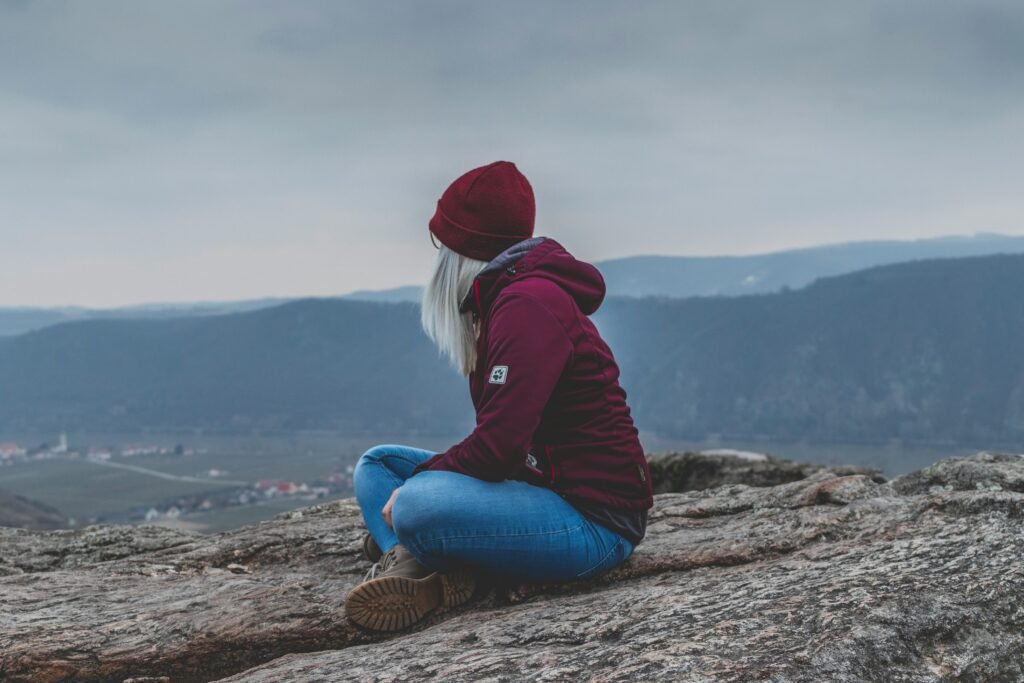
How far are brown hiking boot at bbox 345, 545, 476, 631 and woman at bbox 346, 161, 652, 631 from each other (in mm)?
23

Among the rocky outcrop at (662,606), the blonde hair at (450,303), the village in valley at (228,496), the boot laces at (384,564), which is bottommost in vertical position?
the village in valley at (228,496)

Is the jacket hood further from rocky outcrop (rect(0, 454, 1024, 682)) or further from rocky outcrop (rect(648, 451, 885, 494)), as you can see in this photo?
rocky outcrop (rect(648, 451, 885, 494))

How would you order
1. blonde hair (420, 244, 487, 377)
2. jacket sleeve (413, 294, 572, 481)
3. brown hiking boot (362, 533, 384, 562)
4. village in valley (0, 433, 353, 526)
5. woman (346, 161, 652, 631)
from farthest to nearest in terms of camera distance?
village in valley (0, 433, 353, 526) → brown hiking boot (362, 533, 384, 562) → blonde hair (420, 244, 487, 377) → woman (346, 161, 652, 631) → jacket sleeve (413, 294, 572, 481)

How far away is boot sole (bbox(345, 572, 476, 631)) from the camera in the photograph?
634cm

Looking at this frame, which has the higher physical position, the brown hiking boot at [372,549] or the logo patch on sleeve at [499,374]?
the logo patch on sleeve at [499,374]

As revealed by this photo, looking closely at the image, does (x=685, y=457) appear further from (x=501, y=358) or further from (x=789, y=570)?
(x=501, y=358)

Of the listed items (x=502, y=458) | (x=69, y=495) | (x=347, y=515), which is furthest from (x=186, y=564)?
(x=69, y=495)

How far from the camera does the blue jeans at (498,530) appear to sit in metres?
5.84

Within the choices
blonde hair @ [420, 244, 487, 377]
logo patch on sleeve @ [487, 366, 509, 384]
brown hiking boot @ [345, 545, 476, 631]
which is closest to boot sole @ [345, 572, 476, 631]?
brown hiking boot @ [345, 545, 476, 631]

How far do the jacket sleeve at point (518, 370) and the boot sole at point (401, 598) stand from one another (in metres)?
1.46

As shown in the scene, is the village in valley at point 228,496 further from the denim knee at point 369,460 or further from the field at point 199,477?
the denim knee at point 369,460

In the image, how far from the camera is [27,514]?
4439 inches

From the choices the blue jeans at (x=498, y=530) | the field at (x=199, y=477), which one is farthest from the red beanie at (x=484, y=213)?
the field at (x=199, y=477)

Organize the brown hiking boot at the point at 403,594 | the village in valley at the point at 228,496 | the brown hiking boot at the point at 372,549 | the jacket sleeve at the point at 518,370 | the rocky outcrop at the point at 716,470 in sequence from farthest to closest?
the village in valley at the point at 228,496, the rocky outcrop at the point at 716,470, the brown hiking boot at the point at 372,549, the brown hiking boot at the point at 403,594, the jacket sleeve at the point at 518,370
